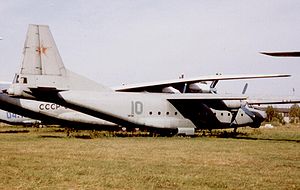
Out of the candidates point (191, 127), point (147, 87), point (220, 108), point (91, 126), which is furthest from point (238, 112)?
point (91, 126)

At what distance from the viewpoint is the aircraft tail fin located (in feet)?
66.3

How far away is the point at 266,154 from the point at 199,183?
6717 millimetres

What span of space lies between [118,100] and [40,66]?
5.36m

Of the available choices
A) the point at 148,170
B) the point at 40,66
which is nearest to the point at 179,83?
the point at 40,66

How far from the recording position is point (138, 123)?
2480cm

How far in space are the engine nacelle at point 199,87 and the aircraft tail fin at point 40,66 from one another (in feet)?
48.6

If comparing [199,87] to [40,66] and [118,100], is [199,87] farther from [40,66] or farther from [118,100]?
[40,66]

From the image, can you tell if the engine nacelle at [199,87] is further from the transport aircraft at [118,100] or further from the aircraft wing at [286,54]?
the aircraft wing at [286,54]

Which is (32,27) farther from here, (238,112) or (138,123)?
(238,112)

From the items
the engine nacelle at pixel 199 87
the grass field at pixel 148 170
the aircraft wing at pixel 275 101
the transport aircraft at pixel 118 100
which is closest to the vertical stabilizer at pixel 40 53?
the transport aircraft at pixel 118 100

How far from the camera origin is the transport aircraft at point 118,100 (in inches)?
807

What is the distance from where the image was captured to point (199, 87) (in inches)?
1340

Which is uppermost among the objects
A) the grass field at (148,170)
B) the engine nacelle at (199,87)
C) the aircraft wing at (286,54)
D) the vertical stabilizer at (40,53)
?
the vertical stabilizer at (40,53)

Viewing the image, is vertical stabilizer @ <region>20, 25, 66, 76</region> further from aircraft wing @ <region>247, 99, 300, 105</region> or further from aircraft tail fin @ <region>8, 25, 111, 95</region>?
aircraft wing @ <region>247, 99, 300, 105</region>
